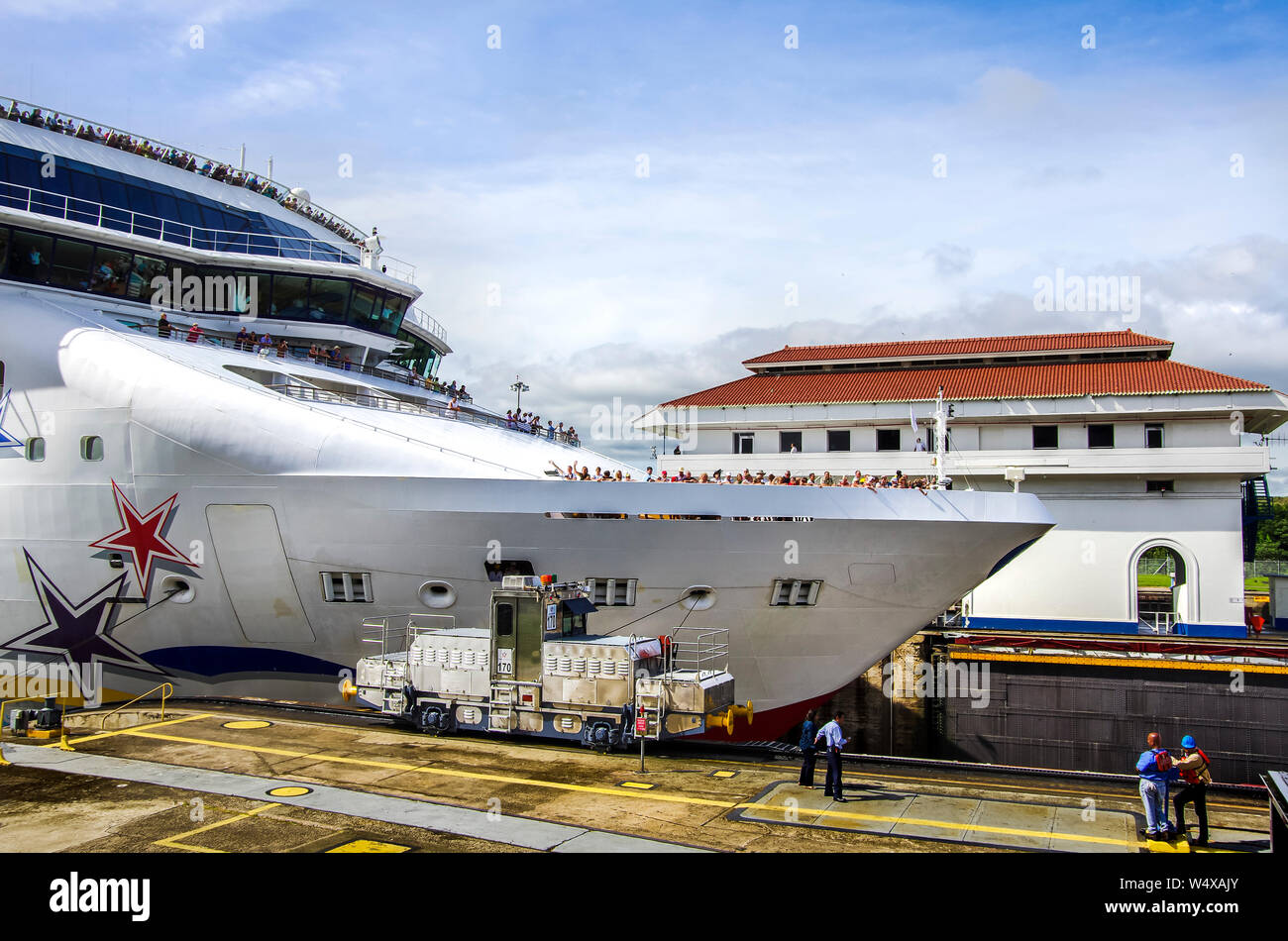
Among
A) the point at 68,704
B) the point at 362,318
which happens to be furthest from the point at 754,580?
the point at 68,704

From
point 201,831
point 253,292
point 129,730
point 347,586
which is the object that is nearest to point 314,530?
point 347,586

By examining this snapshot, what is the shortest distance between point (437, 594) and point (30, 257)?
44.6 feet

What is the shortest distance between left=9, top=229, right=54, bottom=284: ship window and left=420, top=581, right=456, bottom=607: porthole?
1298 centimetres

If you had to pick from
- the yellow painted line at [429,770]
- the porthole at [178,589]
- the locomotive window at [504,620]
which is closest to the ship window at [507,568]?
the locomotive window at [504,620]

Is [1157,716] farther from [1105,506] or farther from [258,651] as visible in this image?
[258,651]

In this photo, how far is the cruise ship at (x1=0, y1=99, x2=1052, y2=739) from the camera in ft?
58.4

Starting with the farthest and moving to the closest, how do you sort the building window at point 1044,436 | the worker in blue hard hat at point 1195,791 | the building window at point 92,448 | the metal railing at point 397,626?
the building window at point 1044,436 < the building window at point 92,448 < the metal railing at point 397,626 < the worker in blue hard hat at point 1195,791

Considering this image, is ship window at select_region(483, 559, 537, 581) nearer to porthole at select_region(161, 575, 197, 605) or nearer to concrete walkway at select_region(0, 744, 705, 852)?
concrete walkway at select_region(0, 744, 705, 852)

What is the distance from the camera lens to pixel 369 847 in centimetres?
1006

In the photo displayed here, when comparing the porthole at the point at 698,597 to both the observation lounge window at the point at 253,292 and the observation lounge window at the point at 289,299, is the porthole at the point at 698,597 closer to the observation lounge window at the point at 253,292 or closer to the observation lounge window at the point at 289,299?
the observation lounge window at the point at 289,299

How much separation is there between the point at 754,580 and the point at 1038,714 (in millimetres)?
12087

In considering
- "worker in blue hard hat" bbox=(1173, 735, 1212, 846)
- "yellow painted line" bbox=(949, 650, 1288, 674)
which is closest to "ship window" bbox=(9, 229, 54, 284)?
"worker in blue hard hat" bbox=(1173, 735, 1212, 846)

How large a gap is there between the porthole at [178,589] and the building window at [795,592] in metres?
12.3

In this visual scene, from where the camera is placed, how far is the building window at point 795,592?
18.4 metres
